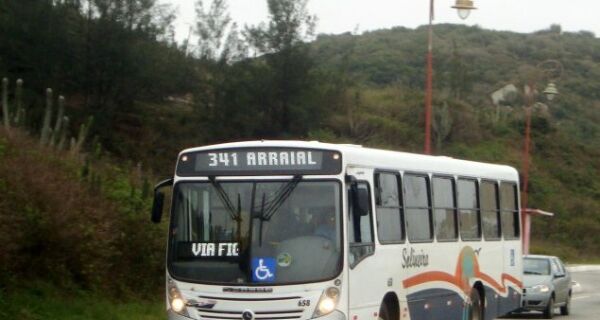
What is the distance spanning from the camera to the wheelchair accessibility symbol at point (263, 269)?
500 inches

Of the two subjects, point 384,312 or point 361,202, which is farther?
point 384,312

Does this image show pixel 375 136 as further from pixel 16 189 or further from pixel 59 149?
pixel 16 189

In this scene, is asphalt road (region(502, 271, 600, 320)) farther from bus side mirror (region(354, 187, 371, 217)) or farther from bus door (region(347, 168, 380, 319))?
bus side mirror (region(354, 187, 371, 217))

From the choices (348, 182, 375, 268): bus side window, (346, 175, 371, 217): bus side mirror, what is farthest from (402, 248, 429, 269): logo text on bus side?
(346, 175, 371, 217): bus side mirror

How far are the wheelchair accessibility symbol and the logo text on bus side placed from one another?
8.83ft

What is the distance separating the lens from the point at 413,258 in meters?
15.3

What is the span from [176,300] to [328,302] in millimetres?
1840

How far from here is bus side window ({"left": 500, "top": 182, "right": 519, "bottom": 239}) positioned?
20.0 meters

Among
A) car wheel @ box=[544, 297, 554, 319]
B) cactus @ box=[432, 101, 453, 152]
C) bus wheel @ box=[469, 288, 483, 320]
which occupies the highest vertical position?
cactus @ box=[432, 101, 453, 152]

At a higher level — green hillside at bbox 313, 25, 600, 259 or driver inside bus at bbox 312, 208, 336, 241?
green hillside at bbox 313, 25, 600, 259

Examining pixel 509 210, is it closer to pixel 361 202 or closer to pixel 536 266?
pixel 536 266

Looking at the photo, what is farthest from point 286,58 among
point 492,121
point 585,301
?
point 492,121

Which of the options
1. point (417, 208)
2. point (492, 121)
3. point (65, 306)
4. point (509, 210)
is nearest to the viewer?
point (417, 208)

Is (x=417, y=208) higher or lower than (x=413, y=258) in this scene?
higher
